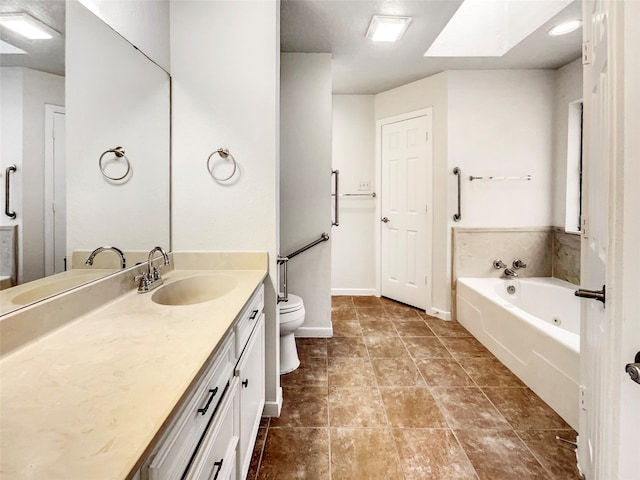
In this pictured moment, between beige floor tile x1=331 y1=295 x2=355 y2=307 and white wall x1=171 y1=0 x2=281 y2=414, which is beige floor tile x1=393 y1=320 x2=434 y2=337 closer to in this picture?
beige floor tile x1=331 y1=295 x2=355 y2=307

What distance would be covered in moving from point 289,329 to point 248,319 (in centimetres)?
95

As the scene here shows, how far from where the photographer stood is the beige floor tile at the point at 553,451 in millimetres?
1458

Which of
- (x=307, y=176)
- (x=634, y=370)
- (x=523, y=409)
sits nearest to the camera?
(x=634, y=370)

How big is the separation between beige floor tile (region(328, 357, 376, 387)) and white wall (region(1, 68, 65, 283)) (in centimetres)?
174

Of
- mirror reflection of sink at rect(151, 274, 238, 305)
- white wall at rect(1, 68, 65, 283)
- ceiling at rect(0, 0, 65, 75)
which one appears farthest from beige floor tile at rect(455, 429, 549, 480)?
ceiling at rect(0, 0, 65, 75)

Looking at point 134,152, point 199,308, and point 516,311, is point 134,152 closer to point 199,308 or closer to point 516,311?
point 199,308

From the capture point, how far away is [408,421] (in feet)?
5.85

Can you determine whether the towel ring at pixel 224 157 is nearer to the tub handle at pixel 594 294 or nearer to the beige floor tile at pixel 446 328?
the tub handle at pixel 594 294

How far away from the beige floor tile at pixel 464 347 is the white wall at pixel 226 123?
1.58 metres

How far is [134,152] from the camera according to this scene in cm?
151

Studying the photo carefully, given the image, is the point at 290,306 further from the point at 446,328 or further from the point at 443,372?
the point at 446,328

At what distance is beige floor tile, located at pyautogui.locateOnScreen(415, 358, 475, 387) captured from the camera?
218 cm

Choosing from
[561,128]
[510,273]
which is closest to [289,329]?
[510,273]

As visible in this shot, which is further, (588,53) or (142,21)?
(142,21)
